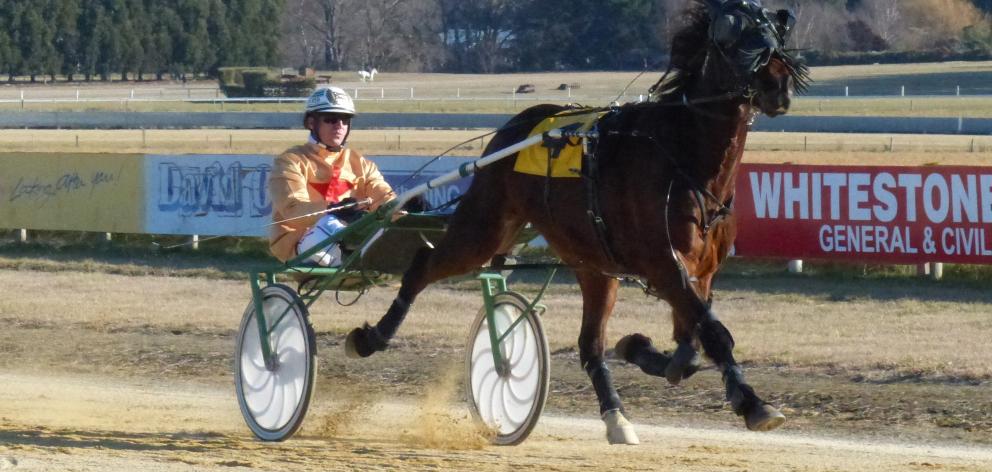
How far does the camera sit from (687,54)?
6.30 meters

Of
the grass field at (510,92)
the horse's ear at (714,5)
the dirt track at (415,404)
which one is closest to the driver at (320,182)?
the dirt track at (415,404)

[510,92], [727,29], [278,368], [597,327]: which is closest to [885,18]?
[510,92]

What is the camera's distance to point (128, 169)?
655 inches

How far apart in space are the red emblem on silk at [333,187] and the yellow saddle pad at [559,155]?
1.11 metres

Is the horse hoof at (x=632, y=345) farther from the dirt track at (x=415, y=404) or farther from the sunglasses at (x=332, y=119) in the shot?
the sunglasses at (x=332, y=119)

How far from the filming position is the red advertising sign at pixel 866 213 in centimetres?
1282

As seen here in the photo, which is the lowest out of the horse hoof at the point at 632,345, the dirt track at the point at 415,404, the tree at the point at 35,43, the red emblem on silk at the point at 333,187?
the dirt track at the point at 415,404

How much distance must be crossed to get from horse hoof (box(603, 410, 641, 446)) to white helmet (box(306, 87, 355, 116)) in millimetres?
1983

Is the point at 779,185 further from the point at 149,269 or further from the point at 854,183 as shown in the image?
the point at 149,269

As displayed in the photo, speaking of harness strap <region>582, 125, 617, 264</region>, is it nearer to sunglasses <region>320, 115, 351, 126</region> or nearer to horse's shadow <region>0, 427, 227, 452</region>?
sunglasses <region>320, 115, 351, 126</region>

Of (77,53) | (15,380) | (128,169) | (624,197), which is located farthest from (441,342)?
(77,53)

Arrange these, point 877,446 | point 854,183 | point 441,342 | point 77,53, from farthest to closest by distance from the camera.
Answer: point 77,53 → point 854,183 → point 441,342 → point 877,446

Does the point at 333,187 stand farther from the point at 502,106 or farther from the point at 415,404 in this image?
the point at 502,106

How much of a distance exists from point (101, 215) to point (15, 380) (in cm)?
733
